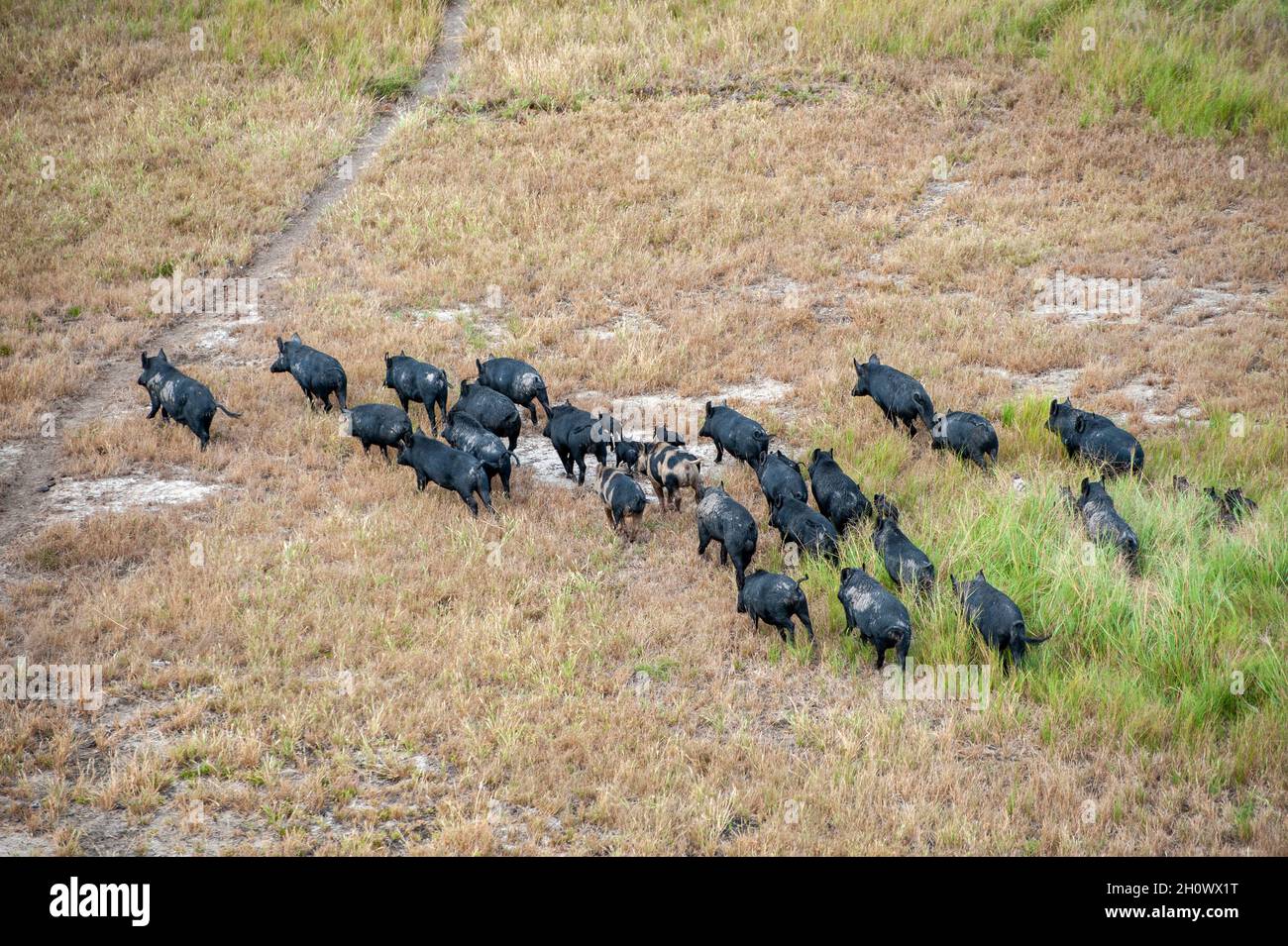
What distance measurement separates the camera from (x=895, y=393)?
12.9 m

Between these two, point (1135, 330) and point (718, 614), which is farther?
point (1135, 330)

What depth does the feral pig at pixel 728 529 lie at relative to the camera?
991 cm

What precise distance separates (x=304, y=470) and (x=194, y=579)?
102 inches

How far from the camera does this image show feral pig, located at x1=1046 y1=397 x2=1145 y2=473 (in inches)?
456

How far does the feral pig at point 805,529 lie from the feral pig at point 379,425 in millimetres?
4192

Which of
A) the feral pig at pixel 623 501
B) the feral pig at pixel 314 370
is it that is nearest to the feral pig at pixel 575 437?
the feral pig at pixel 623 501

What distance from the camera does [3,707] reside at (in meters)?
8.12

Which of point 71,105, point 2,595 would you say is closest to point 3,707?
point 2,595

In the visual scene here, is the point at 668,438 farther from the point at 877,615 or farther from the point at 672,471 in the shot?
the point at 877,615

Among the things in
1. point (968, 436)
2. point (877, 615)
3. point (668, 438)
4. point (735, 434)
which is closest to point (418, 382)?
point (668, 438)

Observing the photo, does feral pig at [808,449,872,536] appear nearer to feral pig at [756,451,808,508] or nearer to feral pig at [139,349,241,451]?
feral pig at [756,451,808,508]

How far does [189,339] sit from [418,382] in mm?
4854

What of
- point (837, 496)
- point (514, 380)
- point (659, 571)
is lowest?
point (659, 571)

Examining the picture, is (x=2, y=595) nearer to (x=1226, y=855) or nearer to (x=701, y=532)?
(x=701, y=532)
